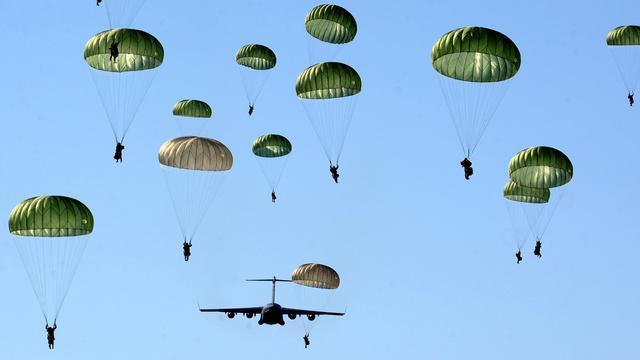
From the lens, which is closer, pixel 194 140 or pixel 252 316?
pixel 194 140

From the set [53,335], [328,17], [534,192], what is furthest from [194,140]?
[534,192]

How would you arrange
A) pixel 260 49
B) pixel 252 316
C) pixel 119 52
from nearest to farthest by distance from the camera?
pixel 119 52
pixel 260 49
pixel 252 316

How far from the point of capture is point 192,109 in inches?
3770

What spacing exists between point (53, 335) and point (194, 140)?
54.3ft

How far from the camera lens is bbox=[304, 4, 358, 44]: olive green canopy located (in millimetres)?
82688

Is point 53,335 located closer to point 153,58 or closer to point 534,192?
point 153,58

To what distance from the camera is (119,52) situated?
73.8 meters

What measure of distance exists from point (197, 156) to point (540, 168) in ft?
63.7

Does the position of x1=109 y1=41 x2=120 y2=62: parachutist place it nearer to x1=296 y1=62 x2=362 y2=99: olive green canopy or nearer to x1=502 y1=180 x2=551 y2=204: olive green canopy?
x1=296 y1=62 x2=362 y2=99: olive green canopy

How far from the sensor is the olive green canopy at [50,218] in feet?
221

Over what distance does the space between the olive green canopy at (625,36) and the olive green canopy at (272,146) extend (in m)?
23.3

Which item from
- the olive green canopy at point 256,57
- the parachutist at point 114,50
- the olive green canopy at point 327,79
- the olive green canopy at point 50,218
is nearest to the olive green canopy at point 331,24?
the olive green canopy at point 327,79

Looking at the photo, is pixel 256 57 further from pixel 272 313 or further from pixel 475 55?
pixel 475 55

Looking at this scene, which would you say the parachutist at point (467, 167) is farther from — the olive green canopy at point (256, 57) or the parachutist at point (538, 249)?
the olive green canopy at point (256, 57)
